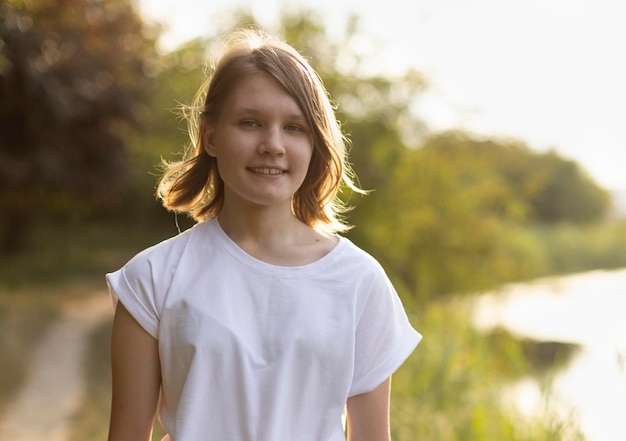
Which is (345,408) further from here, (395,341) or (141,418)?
(141,418)

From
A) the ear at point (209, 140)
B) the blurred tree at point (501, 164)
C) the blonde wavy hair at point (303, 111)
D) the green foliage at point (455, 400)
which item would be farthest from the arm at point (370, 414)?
the blurred tree at point (501, 164)

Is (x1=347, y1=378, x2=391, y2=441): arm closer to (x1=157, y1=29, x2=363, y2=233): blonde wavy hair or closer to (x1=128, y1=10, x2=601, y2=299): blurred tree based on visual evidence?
(x1=157, y1=29, x2=363, y2=233): blonde wavy hair

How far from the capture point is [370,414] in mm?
1956

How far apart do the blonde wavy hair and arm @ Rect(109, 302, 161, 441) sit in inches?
13.6

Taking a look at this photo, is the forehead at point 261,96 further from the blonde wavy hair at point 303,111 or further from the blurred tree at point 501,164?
the blurred tree at point 501,164

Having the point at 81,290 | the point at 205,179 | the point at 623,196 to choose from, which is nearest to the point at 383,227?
the point at 623,196

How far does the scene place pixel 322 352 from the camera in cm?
184

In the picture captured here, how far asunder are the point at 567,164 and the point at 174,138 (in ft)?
27.9

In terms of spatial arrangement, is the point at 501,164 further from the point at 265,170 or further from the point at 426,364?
the point at 265,170

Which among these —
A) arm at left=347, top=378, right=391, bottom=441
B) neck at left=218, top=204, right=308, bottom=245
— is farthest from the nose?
arm at left=347, top=378, right=391, bottom=441

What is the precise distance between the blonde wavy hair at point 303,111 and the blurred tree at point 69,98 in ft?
33.5

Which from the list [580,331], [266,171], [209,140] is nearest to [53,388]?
[580,331]

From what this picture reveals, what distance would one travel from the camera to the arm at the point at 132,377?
184 cm

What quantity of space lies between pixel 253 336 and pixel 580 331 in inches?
347
